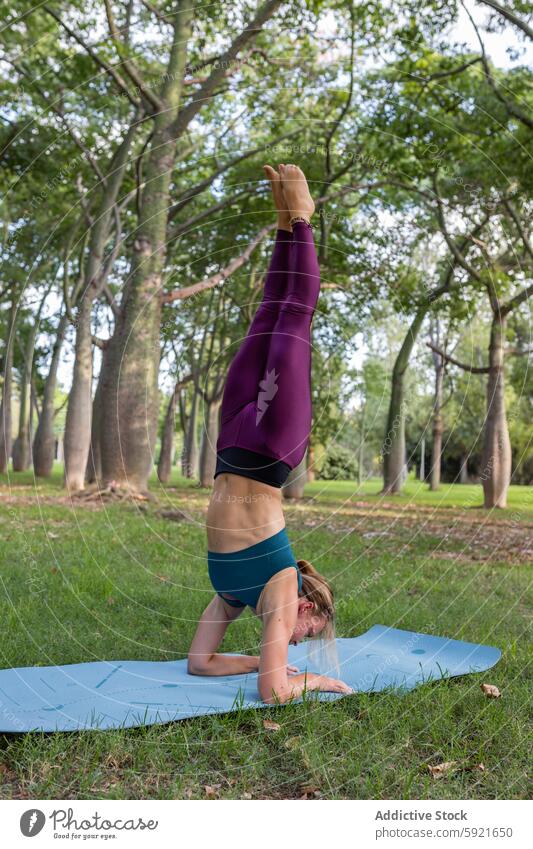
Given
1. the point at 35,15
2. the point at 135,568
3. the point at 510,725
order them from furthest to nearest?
1. the point at 35,15
2. the point at 135,568
3. the point at 510,725

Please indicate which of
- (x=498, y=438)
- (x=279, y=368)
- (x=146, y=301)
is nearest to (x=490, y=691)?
(x=279, y=368)

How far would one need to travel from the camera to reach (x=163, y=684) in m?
5.73

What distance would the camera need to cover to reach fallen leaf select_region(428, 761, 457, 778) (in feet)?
14.4

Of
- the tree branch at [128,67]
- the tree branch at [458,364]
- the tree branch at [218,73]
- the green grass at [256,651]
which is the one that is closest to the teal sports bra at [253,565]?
the green grass at [256,651]

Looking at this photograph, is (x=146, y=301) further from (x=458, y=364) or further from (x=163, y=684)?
(x=163, y=684)

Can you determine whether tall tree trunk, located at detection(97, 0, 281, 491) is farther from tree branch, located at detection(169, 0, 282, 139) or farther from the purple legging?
the purple legging

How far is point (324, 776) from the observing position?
4.25m

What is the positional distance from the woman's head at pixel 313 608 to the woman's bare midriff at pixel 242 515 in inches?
20.3

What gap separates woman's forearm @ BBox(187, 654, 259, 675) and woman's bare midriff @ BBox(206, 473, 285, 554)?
102 cm
